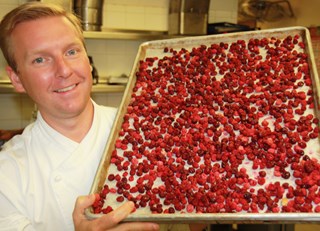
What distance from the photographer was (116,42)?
3.35 m

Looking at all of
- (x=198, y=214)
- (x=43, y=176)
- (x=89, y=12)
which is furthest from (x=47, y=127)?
(x=89, y=12)

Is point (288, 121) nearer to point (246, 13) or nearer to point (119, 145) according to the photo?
point (119, 145)

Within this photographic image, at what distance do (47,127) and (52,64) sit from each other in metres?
0.24

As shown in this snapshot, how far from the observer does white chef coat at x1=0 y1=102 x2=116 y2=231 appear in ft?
3.76

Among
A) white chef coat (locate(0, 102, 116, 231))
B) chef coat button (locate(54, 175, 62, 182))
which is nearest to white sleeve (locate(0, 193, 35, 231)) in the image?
white chef coat (locate(0, 102, 116, 231))

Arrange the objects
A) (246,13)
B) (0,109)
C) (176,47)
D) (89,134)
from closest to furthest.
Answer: (89,134) → (176,47) → (0,109) → (246,13)

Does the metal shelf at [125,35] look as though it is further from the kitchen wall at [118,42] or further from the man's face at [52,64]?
the man's face at [52,64]

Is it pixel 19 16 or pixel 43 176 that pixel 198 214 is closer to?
pixel 43 176

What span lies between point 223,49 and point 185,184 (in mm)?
701

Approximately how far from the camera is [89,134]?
4.33 ft

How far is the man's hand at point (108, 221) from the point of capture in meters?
0.90

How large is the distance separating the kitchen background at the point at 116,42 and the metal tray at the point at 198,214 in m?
1.45

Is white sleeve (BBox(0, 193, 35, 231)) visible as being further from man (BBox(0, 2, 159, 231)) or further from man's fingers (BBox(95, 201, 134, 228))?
man's fingers (BBox(95, 201, 134, 228))

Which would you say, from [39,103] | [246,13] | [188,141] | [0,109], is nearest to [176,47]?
[188,141]
